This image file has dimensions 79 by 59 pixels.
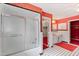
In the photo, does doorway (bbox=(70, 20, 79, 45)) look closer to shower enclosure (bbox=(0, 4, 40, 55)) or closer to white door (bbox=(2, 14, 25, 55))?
shower enclosure (bbox=(0, 4, 40, 55))

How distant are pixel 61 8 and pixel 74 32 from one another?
0.42m

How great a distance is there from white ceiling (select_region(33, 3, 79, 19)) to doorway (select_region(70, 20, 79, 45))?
0.16 meters

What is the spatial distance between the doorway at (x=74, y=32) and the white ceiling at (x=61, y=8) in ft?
0.52

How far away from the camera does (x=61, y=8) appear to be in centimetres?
144

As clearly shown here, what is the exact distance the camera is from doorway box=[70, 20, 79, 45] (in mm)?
1474

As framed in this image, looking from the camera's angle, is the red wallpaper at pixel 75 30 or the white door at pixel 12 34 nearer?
the white door at pixel 12 34

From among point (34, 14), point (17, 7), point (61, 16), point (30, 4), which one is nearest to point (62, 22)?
point (61, 16)

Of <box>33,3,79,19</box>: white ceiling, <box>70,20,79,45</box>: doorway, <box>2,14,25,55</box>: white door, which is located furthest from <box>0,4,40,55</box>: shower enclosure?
<box>70,20,79,45</box>: doorway

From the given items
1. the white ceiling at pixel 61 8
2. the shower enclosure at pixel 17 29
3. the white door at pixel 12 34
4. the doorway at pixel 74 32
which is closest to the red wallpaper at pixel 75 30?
the doorway at pixel 74 32

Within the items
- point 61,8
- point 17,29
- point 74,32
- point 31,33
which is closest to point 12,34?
point 17,29

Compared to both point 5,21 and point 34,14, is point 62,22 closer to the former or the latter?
point 34,14

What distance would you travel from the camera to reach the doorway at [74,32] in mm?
1474

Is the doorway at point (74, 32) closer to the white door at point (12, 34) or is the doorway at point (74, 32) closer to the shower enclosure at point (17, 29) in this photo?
the shower enclosure at point (17, 29)

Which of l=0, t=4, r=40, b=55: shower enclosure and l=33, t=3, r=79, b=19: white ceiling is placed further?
l=33, t=3, r=79, b=19: white ceiling
